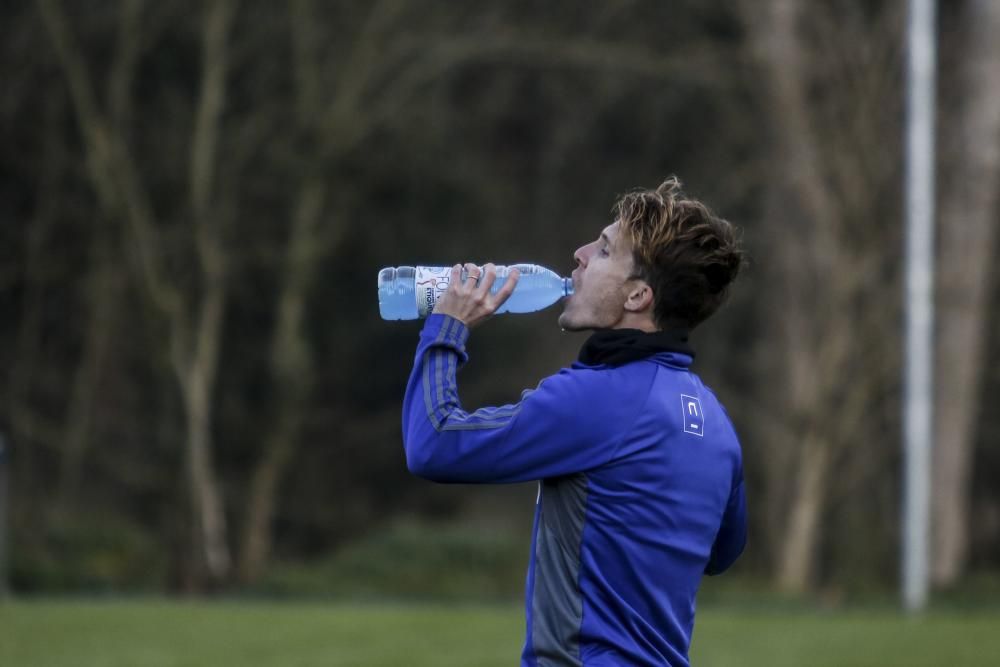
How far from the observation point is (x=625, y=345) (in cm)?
371

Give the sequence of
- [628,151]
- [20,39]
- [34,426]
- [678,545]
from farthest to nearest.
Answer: [628,151], [34,426], [20,39], [678,545]

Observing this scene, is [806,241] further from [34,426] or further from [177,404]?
[34,426]

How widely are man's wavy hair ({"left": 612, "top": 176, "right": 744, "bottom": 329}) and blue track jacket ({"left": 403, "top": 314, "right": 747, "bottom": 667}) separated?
133mm

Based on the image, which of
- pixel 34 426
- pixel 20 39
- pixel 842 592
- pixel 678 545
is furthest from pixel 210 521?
pixel 678 545

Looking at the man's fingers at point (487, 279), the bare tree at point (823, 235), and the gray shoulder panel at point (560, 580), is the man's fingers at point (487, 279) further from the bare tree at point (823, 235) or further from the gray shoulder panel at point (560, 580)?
the bare tree at point (823, 235)

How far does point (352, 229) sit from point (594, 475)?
20391 mm

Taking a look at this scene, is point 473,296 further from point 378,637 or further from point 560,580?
point 378,637

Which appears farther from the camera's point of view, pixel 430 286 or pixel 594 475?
pixel 430 286

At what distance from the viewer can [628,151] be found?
26.0 m

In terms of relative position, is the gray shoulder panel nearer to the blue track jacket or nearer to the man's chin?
the blue track jacket

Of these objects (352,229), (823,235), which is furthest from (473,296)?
(352,229)

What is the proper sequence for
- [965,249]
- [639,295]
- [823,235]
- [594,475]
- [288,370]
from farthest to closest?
[288,370] < [965,249] < [823,235] < [639,295] < [594,475]

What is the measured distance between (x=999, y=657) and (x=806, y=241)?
34.6 feet

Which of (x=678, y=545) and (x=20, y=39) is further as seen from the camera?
(x=20, y=39)
